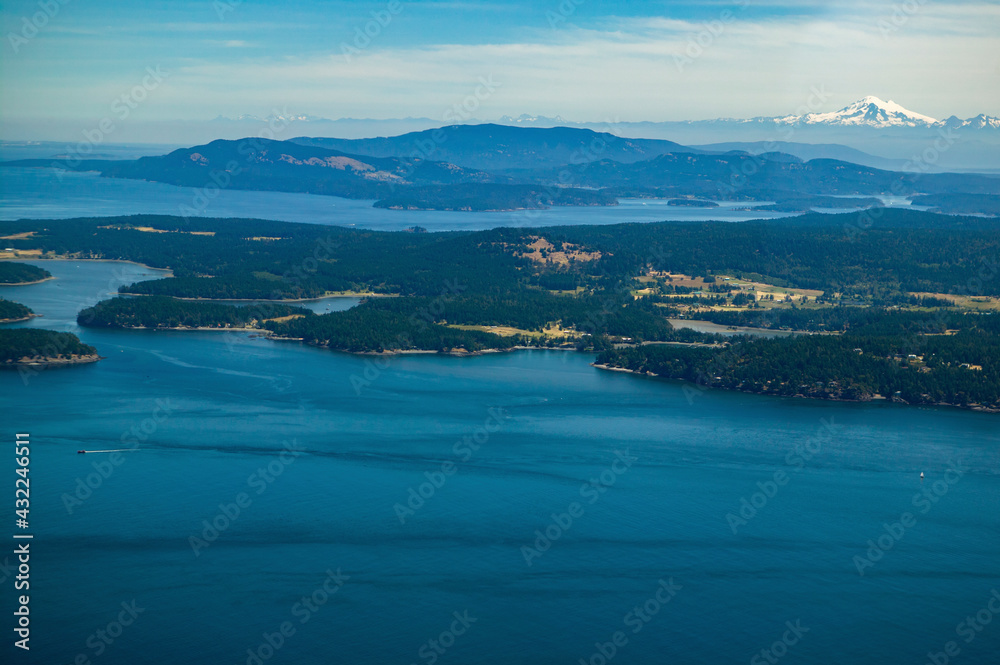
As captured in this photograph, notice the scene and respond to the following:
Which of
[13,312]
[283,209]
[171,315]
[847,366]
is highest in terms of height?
[13,312]

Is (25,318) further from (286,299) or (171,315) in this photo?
(286,299)

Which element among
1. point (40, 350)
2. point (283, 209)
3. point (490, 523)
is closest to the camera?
point (490, 523)

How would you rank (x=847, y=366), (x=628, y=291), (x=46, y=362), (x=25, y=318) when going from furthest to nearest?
1. (x=628, y=291)
2. (x=25, y=318)
3. (x=46, y=362)
4. (x=847, y=366)

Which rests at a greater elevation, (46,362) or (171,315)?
(171,315)

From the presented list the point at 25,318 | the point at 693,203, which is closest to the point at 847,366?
the point at 25,318

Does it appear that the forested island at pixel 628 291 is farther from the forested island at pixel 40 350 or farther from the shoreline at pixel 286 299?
the forested island at pixel 40 350

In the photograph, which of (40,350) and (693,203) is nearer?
(40,350)

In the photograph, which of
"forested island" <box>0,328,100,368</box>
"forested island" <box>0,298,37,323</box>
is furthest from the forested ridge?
"forested island" <box>0,328,100,368</box>

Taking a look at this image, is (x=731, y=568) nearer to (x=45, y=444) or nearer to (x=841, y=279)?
(x=45, y=444)

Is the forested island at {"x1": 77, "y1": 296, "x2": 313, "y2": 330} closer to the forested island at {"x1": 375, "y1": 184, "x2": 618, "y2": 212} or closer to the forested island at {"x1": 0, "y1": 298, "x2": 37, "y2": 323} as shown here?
the forested island at {"x1": 0, "y1": 298, "x2": 37, "y2": 323}
